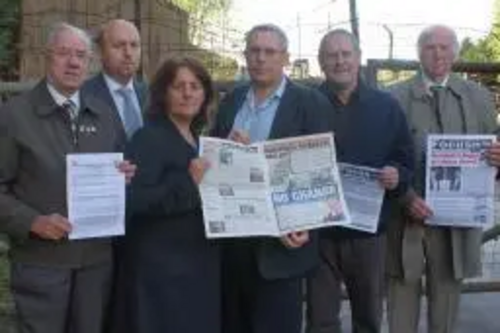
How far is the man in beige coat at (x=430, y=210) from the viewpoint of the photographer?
5500 millimetres

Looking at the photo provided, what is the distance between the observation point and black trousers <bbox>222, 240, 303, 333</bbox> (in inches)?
190

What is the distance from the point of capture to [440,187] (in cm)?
549

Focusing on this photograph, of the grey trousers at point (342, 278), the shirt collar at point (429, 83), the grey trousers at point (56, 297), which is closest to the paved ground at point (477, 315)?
the grey trousers at point (342, 278)

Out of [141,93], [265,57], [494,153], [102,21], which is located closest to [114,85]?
[141,93]

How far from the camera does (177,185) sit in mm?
4535

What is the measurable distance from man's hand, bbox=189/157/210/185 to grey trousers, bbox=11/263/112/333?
24.9 inches

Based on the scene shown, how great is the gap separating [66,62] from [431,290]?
8.06ft

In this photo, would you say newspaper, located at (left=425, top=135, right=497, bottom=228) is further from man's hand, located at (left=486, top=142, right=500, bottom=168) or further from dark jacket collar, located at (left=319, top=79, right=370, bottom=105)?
dark jacket collar, located at (left=319, top=79, right=370, bottom=105)

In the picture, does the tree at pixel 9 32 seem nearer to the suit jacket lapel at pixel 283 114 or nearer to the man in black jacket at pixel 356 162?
the man in black jacket at pixel 356 162

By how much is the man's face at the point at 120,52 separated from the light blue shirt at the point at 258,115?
80cm

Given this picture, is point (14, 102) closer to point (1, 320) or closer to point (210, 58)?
point (1, 320)

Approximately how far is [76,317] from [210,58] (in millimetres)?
5048

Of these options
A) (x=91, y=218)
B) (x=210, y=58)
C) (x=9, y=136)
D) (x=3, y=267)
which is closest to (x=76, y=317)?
(x=91, y=218)

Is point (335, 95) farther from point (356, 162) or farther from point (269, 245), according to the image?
point (269, 245)
